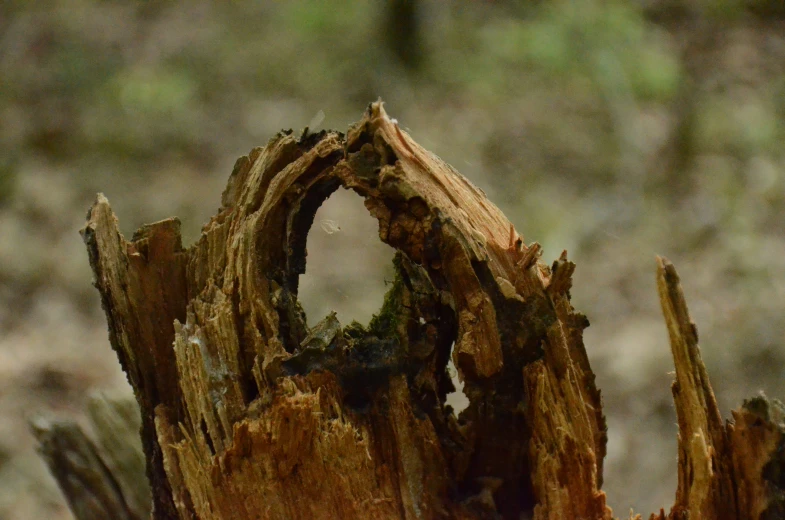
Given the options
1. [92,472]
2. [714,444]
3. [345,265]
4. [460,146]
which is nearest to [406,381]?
[714,444]

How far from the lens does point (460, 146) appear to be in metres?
3.74

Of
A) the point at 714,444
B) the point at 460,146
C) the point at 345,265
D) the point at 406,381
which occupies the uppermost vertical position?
the point at 460,146

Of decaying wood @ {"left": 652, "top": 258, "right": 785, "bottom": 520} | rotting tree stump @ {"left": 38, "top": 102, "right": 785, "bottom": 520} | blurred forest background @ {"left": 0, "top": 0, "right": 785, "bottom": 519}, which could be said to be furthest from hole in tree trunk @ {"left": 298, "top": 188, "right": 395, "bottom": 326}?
decaying wood @ {"left": 652, "top": 258, "right": 785, "bottom": 520}

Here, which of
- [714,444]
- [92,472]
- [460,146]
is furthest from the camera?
[460,146]

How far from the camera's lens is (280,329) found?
1077mm

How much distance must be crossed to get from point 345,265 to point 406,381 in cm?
224

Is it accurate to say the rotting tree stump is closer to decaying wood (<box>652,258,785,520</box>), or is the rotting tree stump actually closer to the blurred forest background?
decaying wood (<box>652,258,785,520</box>)

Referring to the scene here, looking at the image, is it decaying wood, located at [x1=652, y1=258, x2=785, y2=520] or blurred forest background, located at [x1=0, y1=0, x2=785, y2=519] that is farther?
blurred forest background, located at [x1=0, y1=0, x2=785, y2=519]

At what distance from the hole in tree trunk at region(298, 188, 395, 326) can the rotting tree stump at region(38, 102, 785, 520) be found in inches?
65.8

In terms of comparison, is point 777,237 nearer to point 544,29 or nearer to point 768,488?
point 544,29

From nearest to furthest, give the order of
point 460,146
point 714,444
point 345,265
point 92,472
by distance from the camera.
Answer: point 714,444, point 92,472, point 345,265, point 460,146

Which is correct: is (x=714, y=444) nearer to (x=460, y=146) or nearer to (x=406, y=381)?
(x=406, y=381)

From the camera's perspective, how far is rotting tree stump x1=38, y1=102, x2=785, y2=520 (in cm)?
99

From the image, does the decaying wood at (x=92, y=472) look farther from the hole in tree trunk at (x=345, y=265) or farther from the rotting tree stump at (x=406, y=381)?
the hole in tree trunk at (x=345, y=265)
